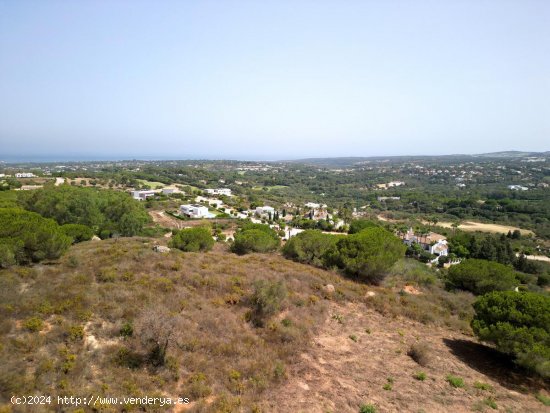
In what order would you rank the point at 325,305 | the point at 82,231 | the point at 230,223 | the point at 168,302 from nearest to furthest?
the point at 168,302, the point at 325,305, the point at 82,231, the point at 230,223

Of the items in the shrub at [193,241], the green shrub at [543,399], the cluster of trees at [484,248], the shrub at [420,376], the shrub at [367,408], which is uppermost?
the shrub at [193,241]

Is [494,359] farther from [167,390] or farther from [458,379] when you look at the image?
[167,390]

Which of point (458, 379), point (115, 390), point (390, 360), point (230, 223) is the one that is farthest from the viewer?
point (230, 223)

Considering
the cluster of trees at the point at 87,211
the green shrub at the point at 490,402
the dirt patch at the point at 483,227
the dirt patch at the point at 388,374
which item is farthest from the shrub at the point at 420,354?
the dirt patch at the point at 483,227

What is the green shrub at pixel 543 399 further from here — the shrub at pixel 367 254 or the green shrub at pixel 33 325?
the green shrub at pixel 33 325

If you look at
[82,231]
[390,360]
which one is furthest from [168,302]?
[82,231]

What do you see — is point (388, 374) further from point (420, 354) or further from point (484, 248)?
point (484, 248)

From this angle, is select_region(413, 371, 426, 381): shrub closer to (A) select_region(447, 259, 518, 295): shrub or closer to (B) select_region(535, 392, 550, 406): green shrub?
(B) select_region(535, 392, 550, 406): green shrub
